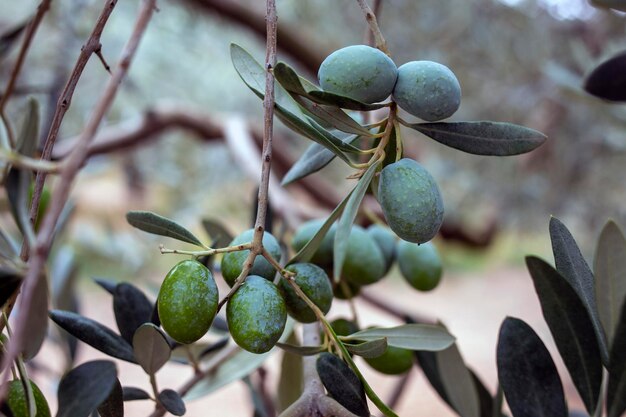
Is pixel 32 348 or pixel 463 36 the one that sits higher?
pixel 463 36

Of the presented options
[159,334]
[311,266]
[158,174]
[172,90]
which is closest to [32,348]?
[159,334]

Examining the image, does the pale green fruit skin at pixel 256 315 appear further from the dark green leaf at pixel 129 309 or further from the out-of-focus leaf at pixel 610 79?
the out-of-focus leaf at pixel 610 79

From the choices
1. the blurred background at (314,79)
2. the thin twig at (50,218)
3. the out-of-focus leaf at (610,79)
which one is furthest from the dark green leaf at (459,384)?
the blurred background at (314,79)

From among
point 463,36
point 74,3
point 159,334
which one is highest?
point 463,36

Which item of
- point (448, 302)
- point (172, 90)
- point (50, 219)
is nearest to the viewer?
point (50, 219)

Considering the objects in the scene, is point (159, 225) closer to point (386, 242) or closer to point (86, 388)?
point (86, 388)

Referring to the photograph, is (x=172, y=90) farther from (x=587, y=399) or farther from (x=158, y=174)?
(x=587, y=399)

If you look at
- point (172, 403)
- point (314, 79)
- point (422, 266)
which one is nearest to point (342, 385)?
point (172, 403)

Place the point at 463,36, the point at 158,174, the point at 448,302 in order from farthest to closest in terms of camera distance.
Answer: the point at 448,302
the point at 158,174
the point at 463,36
